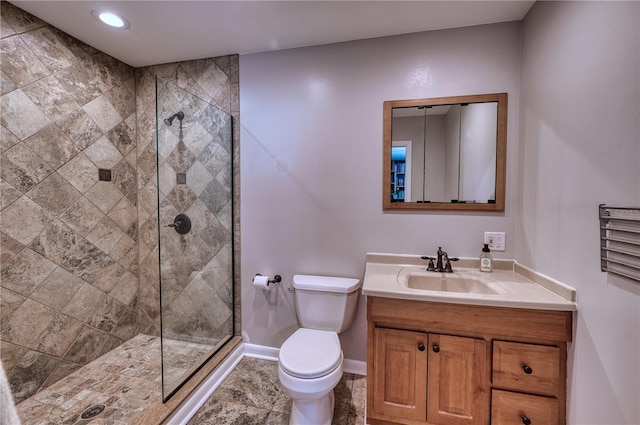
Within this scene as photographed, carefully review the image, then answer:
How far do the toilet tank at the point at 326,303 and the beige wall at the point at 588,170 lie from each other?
3.68 feet

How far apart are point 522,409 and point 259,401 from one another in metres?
1.47

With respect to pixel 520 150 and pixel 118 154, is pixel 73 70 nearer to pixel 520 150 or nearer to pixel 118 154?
pixel 118 154

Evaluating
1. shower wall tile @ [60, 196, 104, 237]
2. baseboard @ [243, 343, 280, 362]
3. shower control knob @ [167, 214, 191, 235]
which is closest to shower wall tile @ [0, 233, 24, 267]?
shower wall tile @ [60, 196, 104, 237]

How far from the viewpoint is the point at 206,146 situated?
2.07 m

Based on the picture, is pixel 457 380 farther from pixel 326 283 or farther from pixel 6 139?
pixel 6 139

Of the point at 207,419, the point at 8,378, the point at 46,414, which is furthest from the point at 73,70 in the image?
the point at 207,419

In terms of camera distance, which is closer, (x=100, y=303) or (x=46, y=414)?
(x=46, y=414)

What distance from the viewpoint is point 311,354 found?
1.46 meters

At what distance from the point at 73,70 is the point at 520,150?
3130 mm

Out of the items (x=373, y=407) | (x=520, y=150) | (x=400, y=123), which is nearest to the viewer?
(x=373, y=407)

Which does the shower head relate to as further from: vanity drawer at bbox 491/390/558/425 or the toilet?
vanity drawer at bbox 491/390/558/425

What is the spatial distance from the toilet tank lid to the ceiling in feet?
5.67

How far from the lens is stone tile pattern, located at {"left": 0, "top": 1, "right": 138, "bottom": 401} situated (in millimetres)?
1573

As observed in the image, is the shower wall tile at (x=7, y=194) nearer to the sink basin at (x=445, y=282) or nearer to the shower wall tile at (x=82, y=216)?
the shower wall tile at (x=82, y=216)
